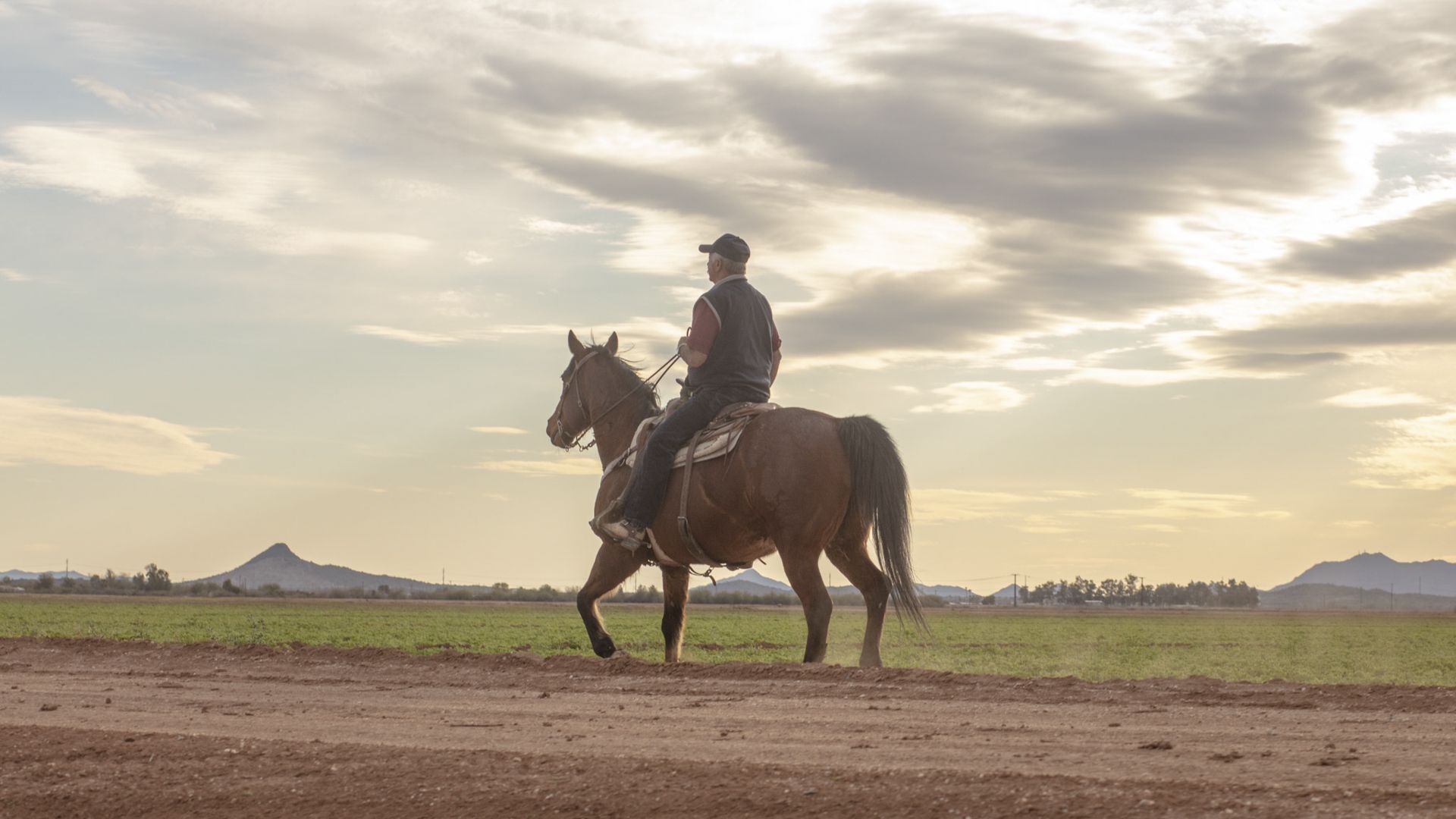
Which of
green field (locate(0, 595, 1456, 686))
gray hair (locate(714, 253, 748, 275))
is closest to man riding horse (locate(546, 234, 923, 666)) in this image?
gray hair (locate(714, 253, 748, 275))

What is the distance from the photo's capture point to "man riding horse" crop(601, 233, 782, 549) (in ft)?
44.7

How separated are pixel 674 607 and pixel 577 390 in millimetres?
2893

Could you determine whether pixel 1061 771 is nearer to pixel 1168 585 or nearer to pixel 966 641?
pixel 966 641

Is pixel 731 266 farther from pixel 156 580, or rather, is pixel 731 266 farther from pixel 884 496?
pixel 156 580

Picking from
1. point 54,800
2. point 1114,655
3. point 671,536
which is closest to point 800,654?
point 1114,655

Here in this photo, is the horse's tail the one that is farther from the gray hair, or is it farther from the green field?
the green field

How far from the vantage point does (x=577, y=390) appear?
16.3 metres

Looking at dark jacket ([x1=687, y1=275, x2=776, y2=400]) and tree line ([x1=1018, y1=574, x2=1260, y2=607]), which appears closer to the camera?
dark jacket ([x1=687, y1=275, x2=776, y2=400])

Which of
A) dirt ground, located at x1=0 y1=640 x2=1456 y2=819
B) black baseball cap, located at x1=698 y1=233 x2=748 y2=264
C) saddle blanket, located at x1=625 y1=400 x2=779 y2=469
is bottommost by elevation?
dirt ground, located at x1=0 y1=640 x2=1456 y2=819

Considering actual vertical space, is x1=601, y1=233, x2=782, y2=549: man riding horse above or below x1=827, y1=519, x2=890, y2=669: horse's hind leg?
above

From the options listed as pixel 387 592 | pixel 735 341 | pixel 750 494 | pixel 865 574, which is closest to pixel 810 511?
pixel 750 494

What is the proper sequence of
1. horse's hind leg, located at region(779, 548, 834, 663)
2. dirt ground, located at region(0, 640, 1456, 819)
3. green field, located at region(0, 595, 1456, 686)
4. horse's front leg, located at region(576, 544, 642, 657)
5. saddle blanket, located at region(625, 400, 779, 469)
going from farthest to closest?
green field, located at region(0, 595, 1456, 686), horse's front leg, located at region(576, 544, 642, 657), saddle blanket, located at region(625, 400, 779, 469), horse's hind leg, located at region(779, 548, 834, 663), dirt ground, located at region(0, 640, 1456, 819)

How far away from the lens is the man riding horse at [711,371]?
1363cm

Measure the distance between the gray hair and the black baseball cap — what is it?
18 mm
